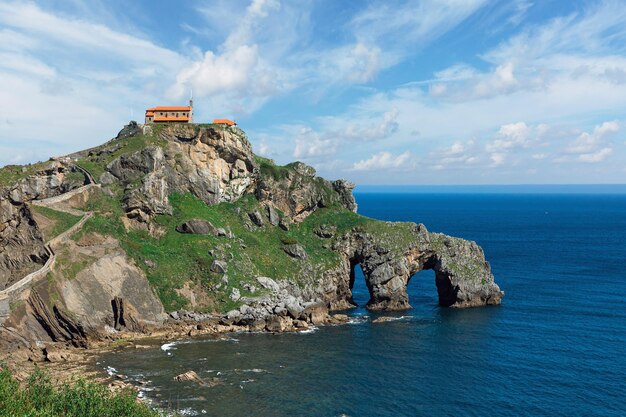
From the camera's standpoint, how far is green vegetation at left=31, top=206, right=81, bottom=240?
81875mm

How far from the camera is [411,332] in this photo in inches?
3344

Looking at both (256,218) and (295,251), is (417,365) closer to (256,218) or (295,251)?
(295,251)

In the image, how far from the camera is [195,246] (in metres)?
93.6

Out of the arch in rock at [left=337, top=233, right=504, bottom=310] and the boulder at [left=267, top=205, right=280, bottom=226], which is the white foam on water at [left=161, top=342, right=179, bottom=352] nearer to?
the arch in rock at [left=337, top=233, right=504, bottom=310]

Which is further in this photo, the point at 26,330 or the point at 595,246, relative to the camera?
the point at 595,246

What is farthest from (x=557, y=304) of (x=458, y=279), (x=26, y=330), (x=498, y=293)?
(x=26, y=330)

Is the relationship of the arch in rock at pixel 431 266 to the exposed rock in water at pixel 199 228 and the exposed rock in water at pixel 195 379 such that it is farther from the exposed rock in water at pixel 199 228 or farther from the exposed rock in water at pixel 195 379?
the exposed rock in water at pixel 195 379

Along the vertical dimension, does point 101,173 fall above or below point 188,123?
below

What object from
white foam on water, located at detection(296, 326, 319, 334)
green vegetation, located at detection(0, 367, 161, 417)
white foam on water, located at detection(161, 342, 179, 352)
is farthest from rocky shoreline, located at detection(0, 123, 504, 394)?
green vegetation, located at detection(0, 367, 161, 417)

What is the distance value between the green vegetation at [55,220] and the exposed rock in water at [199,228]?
18.7 meters

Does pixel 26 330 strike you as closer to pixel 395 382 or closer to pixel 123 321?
pixel 123 321

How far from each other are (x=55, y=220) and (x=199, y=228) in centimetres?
2515

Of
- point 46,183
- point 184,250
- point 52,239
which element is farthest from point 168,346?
point 46,183

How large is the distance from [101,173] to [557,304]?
9500 cm
